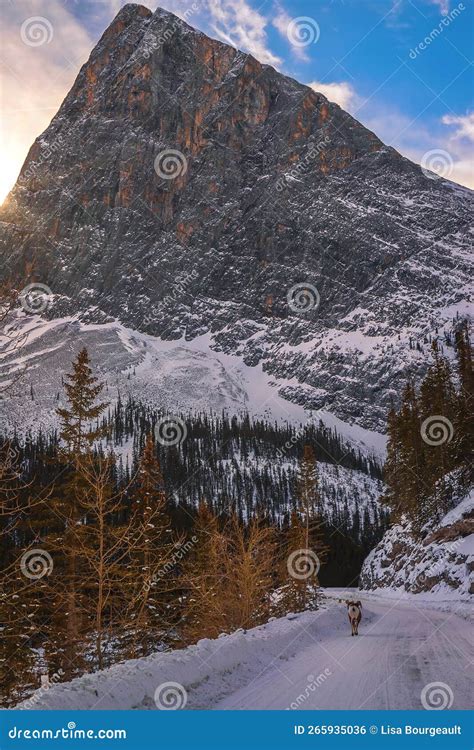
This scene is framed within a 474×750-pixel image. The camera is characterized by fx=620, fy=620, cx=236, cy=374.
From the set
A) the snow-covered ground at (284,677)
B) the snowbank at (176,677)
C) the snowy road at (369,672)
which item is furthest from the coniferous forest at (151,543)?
the snowy road at (369,672)

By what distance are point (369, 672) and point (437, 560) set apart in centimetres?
2536

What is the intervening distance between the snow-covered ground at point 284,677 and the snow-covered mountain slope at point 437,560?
561 inches

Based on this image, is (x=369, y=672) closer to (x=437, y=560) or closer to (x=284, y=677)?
Result: (x=284, y=677)

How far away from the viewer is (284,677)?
1147 cm

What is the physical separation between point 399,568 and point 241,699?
1574 inches

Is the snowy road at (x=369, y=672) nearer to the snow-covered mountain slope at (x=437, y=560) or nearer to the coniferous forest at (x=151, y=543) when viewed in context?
the coniferous forest at (x=151, y=543)

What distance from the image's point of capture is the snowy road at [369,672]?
9.05m

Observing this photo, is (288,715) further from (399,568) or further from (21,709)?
(399,568)

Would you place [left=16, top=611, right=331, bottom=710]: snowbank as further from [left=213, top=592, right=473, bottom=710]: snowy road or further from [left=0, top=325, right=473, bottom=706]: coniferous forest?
[left=0, top=325, right=473, bottom=706]: coniferous forest

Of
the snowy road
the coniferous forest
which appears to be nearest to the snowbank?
the snowy road

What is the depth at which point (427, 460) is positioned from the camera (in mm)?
50406

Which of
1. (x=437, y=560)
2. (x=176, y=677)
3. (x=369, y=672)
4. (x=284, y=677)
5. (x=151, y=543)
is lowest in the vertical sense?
(x=151, y=543)

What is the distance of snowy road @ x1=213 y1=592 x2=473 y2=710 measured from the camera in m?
9.05

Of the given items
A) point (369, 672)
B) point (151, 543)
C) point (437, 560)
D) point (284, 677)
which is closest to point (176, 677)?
point (284, 677)
